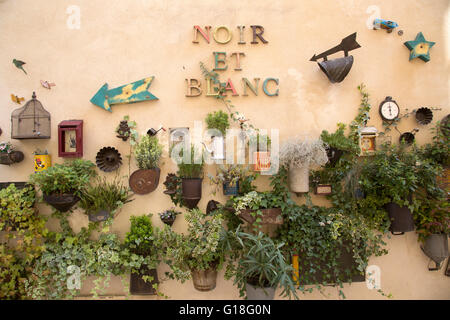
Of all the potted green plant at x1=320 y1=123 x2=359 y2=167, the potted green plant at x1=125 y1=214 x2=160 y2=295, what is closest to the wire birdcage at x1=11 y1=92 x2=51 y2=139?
the potted green plant at x1=125 y1=214 x2=160 y2=295

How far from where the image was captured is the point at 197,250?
260 centimetres

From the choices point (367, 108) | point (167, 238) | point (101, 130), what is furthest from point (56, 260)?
point (367, 108)

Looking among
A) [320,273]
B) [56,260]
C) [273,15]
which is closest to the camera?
[56,260]

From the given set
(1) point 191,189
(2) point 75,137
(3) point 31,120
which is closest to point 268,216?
(1) point 191,189

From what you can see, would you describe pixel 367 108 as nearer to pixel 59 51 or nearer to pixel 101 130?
pixel 101 130

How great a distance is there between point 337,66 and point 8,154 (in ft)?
11.9

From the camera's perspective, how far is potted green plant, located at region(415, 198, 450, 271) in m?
2.92

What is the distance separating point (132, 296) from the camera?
2.98m

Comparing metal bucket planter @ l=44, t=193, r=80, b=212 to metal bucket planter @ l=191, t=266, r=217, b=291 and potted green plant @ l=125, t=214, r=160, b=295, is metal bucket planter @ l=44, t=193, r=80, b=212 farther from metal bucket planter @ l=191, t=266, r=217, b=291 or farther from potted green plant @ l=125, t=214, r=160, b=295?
metal bucket planter @ l=191, t=266, r=217, b=291

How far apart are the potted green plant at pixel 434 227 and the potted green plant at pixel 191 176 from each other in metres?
2.40

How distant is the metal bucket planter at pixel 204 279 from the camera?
2.78 metres

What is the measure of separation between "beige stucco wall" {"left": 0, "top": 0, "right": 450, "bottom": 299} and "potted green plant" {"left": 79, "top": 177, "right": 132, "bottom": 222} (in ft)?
0.55

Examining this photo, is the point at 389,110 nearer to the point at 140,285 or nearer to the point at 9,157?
the point at 140,285
